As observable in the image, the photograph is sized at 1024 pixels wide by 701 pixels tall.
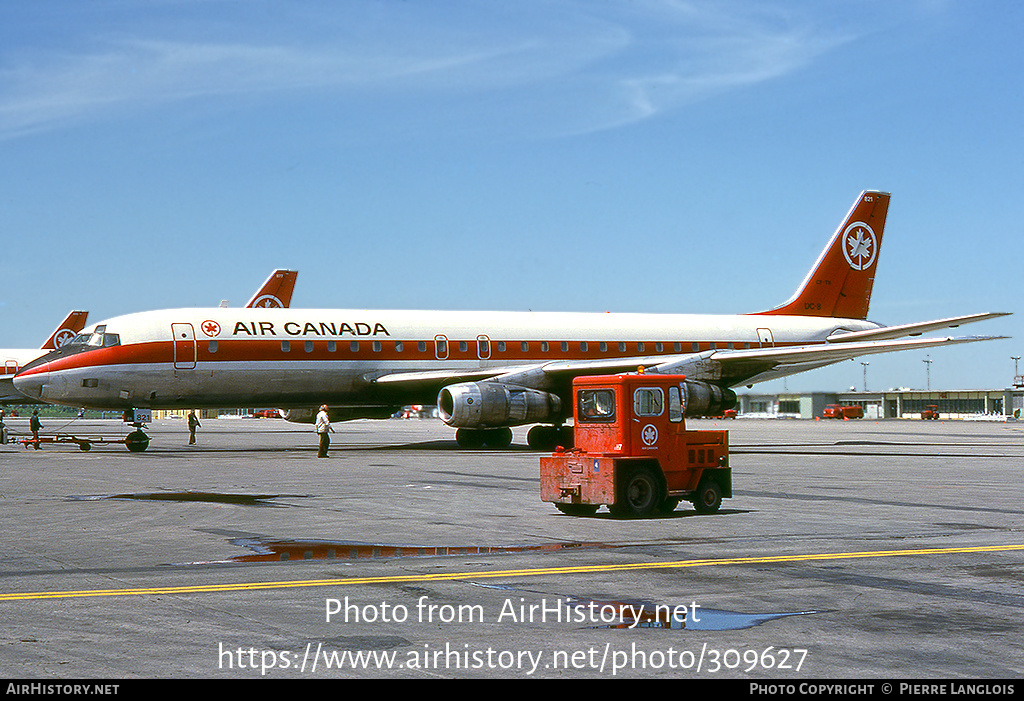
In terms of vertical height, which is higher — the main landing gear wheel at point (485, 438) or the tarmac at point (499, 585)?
the main landing gear wheel at point (485, 438)

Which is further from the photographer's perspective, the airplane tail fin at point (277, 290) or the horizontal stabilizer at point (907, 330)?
the airplane tail fin at point (277, 290)

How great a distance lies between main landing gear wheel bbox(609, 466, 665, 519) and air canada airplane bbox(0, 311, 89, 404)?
1801 inches

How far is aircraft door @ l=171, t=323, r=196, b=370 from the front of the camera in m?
34.6

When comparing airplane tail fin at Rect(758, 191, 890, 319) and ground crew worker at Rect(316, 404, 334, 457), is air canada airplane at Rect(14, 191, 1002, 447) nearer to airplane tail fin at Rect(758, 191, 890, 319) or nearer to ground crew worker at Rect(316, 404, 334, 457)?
airplane tail fin at Rect(758, 191, 890, 319)

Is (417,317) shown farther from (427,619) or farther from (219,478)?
(427,619)

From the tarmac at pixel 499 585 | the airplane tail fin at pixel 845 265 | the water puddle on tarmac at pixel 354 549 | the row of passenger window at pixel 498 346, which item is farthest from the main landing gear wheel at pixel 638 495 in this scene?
the airplane tail fin at pixel 845 265

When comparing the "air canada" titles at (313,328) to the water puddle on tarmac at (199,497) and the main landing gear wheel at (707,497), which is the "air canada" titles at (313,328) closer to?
the water puddle on tarmac at (199,497)

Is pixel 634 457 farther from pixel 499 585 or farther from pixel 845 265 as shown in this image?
pixel 845 265

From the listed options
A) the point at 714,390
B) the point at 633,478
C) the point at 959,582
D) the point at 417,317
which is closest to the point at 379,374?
the point at 417,317

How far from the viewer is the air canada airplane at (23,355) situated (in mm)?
61781

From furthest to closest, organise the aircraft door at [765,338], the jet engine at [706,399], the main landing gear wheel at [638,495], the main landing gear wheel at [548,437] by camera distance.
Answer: the aircraft door at [765,338] → the main landing gear wheel at [548,437] → the jet engine at [706,399] → the main landing gear wheel at [638,495]

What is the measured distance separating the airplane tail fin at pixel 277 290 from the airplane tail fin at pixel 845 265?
1339 inches

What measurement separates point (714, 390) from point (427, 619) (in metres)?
27.3

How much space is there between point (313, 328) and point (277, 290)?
32826 mm
